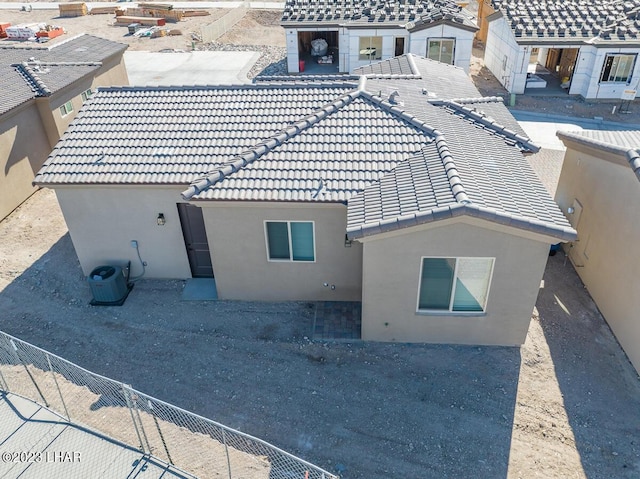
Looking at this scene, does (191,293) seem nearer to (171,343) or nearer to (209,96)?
(171,343)

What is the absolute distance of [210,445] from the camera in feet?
28.5

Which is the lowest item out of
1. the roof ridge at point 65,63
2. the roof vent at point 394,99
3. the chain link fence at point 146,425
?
the chain link fence at point 146,425

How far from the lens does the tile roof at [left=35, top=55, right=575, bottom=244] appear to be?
9.82m

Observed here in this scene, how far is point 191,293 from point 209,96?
5.62 m

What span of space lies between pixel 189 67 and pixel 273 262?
25.5 meters

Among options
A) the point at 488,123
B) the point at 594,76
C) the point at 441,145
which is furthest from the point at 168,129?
the point at 594,76

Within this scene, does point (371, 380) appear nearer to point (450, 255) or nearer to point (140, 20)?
point (450, 255)

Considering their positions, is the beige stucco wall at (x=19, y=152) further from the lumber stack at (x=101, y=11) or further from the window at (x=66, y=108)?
the lumber stack at (x=101, y=11)

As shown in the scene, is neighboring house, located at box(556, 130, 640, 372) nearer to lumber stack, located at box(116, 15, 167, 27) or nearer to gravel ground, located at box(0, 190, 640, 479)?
gravel ground, located at box(0, 190, 640, 479)

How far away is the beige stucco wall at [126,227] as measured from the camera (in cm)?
1215

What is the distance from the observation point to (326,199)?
34.8 feet

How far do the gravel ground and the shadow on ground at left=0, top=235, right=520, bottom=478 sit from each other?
0.09 feet

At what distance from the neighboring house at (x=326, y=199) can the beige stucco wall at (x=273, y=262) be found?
4 cm

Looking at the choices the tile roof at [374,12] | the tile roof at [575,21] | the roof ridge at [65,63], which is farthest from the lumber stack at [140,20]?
the tile roof at [575,21]
